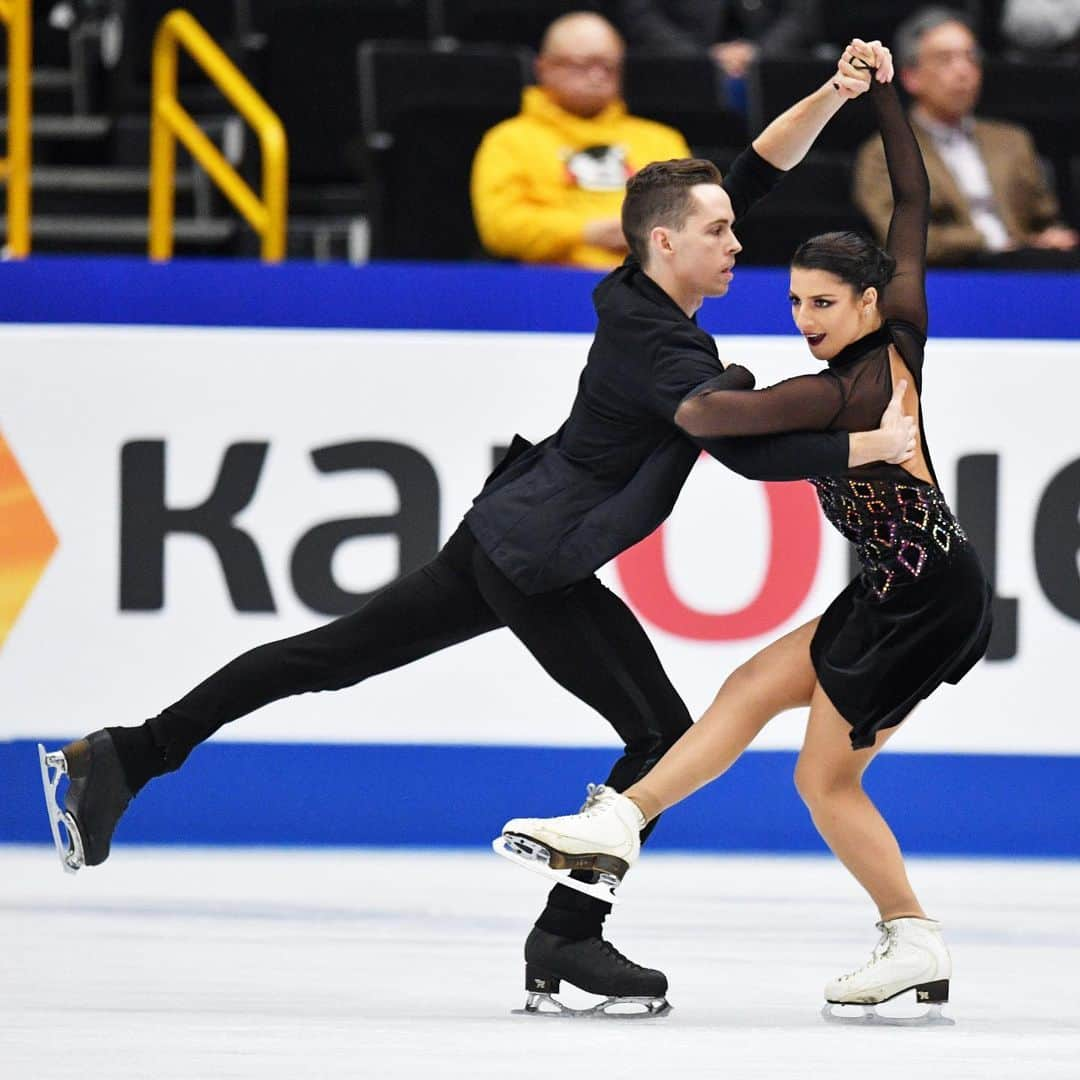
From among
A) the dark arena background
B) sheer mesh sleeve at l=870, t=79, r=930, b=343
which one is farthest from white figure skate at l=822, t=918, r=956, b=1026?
the dark arena background

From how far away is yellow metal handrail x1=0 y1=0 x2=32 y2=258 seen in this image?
22.2 feet

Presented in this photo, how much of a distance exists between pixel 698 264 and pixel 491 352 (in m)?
2.11

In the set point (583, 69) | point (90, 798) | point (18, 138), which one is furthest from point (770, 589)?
point (18, 138)

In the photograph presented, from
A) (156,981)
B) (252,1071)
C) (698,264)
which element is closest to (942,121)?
(698,264)

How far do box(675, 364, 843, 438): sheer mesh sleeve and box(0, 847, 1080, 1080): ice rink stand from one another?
39.1 inches

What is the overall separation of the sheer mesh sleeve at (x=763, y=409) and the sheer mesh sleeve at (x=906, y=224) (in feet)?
0.72

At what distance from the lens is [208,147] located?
7.07m

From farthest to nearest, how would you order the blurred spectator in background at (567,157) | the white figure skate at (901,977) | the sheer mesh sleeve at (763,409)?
the blurred spectator in background at (567,157), the white figure skate at (901,977), the sheer mesh sleeve at (763,409)

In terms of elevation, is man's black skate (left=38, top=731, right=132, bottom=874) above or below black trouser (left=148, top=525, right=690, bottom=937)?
below

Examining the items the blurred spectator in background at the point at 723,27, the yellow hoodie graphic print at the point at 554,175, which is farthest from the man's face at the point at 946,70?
the blurred spectator in background at the point at 723,27

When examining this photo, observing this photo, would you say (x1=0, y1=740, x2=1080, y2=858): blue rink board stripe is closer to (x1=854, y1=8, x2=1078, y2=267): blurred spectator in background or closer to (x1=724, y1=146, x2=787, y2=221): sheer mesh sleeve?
(x1=854, y1=8, x2=1078, y2=267): blurred spectator in background

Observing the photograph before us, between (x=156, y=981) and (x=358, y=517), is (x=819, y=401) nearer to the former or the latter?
(x=156, y=981)

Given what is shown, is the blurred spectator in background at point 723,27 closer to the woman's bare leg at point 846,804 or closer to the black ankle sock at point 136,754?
the black ankle sock at point 136,754

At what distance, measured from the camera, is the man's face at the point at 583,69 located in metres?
6.82
